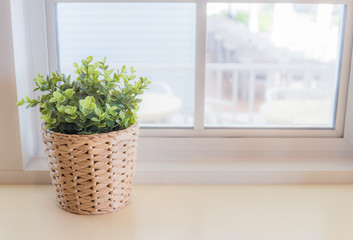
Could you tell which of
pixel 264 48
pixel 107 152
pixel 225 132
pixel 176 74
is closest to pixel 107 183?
pixel 107 152

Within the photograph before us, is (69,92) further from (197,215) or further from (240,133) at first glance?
(240,133)

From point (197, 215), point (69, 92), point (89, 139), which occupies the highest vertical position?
point (69, 92)

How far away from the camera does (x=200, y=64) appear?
1.24 meters

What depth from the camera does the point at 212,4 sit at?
1.23 meters

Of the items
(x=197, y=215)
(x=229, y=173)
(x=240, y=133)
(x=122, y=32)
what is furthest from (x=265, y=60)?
(x=197, y=215)

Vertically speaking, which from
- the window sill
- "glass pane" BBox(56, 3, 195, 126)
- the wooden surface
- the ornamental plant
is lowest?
the wooden surface

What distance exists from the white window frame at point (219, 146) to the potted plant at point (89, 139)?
0.21m

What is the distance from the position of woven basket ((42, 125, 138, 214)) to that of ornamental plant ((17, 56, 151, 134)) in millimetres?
37

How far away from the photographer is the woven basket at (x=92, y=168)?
36.0 inches

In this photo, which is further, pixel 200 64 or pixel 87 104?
pixel 200 64

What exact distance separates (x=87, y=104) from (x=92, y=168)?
16 cm

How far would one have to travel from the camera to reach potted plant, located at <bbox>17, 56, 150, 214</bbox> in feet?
3.00

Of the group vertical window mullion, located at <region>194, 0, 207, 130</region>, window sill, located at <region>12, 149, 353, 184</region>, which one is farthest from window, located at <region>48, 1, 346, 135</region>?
window sill, located at <region>12, 149, 353, 184</region>

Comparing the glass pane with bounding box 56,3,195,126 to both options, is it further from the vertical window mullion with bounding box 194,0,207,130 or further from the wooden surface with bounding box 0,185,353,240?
the wooden surface with bounding box 0,185,353,240
